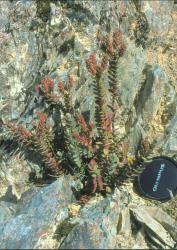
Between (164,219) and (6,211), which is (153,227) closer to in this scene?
(164,219)

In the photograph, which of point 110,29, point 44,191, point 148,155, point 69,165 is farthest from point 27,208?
point 110,29

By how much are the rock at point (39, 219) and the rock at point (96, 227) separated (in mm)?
378

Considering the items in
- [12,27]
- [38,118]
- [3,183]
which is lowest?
[3,183]

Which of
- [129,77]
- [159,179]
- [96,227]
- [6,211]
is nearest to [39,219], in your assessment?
[6,211]

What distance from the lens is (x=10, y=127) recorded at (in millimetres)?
9398

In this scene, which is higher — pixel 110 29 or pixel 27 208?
pixel 110 29

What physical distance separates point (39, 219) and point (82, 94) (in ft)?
9.80

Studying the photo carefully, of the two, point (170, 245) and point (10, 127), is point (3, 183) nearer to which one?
point (10, 127)

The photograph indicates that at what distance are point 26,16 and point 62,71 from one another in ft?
6.67

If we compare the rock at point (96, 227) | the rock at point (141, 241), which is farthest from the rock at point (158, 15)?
the rock at point (141, 241)

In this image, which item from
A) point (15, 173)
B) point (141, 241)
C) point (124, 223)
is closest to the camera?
point (141, 241)

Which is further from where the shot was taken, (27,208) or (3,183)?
(3,183)

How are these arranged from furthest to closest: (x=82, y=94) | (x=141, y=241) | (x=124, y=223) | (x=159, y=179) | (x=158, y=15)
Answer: (x=158, y=15), (x=82, y=94), (x=159, y=179), (x=124, y=223), (x=141, y=241)

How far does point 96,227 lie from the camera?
26.6 ft
